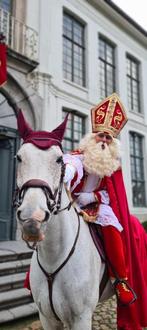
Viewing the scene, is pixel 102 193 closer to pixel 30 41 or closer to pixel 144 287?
pixel 144 287

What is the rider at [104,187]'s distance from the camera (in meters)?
2.37

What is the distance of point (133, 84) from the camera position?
14336 millimetres

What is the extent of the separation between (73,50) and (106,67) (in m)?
2.29

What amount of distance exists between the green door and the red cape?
523cm

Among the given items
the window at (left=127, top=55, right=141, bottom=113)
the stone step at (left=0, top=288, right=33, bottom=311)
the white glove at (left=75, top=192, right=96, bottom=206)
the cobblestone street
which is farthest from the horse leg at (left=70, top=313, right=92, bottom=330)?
the window at (left=127, top=55, right=141, bottom=113)

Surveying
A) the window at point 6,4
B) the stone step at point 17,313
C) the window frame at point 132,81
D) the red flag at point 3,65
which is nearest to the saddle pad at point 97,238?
the stone step at point 17,313

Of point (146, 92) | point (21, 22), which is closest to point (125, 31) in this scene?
point (146, 92)

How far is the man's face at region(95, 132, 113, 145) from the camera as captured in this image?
2.63 meters

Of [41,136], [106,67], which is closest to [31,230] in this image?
[41,136]

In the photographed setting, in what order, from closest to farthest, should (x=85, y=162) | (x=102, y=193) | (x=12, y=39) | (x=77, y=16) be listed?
(x=85, y=162)
(x=102, y=193)
(x=12, y=39)
(x=77, y=16)

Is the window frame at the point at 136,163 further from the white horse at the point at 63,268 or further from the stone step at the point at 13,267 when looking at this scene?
the white horse at the point at 63,268

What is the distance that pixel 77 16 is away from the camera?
1121 centimetres

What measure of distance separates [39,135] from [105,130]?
1122 millimetres

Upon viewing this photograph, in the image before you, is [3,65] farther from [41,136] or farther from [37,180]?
[37,180]
